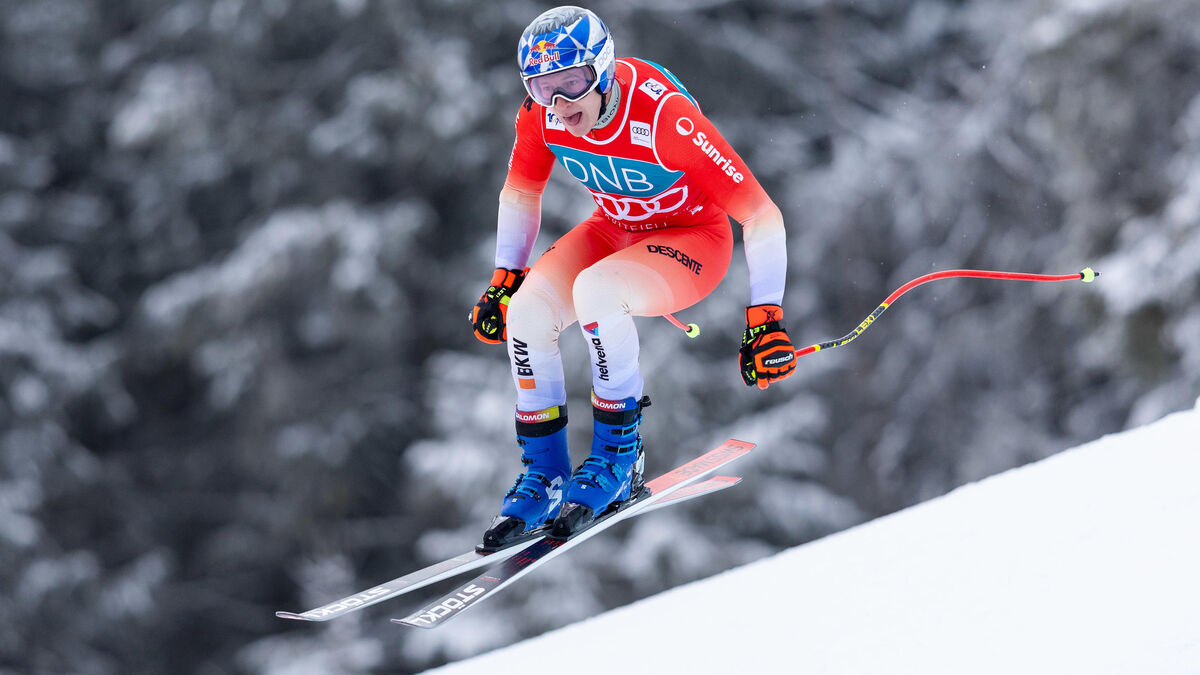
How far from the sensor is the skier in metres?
3.82

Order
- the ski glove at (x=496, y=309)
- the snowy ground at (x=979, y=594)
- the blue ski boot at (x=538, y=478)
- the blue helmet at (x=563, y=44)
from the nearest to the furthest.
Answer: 1. the blue helmet at (x=563, y=44)
2. the snowy ground at (x=979, y=594)
3. the blue ski boot at (x=538, y=478)
4. the ski glove at (x=496, y=309)

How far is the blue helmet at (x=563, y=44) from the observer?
12.0ft

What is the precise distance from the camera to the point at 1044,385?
14.6m

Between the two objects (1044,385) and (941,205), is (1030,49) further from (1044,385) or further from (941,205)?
(1044,385)

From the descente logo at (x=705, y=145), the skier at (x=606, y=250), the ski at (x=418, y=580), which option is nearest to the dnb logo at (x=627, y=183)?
the skier at (x=606, y=250)

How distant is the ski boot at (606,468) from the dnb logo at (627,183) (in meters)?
0.73

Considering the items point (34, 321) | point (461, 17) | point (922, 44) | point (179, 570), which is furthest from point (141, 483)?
point (922, 44)

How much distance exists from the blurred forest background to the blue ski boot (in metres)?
7.12

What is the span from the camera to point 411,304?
13.2m

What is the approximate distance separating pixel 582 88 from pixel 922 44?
11.7 m

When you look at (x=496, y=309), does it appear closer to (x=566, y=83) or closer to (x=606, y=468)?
(x=606, y=468)

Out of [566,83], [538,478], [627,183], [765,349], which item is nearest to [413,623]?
[538,478]

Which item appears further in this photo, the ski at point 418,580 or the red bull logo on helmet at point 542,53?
the ski at point 418,580

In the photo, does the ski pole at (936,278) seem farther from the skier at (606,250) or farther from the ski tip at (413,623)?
the ski tip at (413,623)
